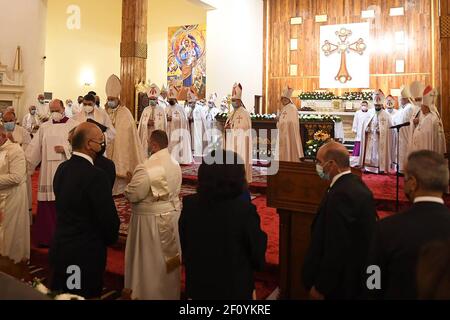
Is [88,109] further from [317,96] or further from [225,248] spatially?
[317,96]

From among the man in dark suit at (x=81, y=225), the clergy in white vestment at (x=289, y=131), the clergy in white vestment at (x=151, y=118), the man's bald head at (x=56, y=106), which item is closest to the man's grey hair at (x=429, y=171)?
the man in dark suit at (x=81, y=225)

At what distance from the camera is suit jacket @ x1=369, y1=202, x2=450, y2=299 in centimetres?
188

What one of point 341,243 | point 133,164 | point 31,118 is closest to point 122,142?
point 133,164

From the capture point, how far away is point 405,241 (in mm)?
1911

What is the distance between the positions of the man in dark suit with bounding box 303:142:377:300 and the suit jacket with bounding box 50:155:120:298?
1.54 meters

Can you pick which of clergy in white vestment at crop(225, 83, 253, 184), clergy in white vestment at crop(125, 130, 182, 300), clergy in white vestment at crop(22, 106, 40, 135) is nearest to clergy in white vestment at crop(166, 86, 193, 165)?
clergy in white vestment at crop(225, 83, 253, 184)

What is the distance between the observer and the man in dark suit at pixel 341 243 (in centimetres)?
250

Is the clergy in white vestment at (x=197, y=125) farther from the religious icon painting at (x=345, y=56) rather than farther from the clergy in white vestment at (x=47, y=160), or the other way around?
the clergy in white vestment at (x=47, y=160)

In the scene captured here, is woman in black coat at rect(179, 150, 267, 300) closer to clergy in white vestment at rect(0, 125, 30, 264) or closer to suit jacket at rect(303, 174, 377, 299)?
suit jacket at rect(303, 174, 377, 299)

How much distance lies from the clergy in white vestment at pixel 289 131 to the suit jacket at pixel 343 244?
7.56 metres

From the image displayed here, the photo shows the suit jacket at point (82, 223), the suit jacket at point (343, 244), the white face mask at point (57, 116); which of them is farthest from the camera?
the white face mask at point (57, 116)

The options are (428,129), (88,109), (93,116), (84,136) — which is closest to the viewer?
(84,136)

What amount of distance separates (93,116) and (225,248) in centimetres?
551
